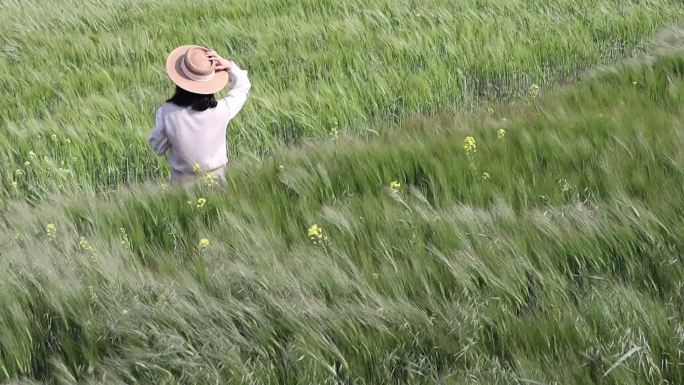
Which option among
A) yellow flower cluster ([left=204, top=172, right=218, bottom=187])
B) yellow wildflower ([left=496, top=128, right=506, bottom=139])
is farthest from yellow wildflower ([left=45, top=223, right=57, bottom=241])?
yellow wildflower ([left=496, top=128, right=506, bottom=139])

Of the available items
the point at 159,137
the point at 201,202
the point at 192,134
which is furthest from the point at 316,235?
the point at 159,137

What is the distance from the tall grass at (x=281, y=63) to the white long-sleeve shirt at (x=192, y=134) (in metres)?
0.61

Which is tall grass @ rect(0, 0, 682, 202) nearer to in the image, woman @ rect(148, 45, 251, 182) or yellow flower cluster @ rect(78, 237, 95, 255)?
woman @ rect(148, 45, 251, 182)

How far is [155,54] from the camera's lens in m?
6.32

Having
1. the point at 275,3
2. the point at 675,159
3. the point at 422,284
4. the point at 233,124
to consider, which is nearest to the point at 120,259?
the point at 422,284

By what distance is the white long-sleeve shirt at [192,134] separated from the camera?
3.70 metres

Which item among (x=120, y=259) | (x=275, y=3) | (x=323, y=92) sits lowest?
(x=275, y=3)

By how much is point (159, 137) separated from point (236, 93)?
0.41m

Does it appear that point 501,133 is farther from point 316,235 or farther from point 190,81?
point 190,81

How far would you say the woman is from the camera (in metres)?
3.67

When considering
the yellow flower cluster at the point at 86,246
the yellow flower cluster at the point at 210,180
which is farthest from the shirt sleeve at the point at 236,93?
the yellow flower cluster at the point at 86,246

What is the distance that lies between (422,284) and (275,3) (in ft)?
19.6

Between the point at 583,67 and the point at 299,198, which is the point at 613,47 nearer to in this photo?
the point at 583,67

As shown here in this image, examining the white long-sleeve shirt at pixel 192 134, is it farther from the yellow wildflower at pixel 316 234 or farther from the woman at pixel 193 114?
the yellow wildflower at pixel 316 234
